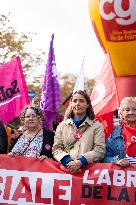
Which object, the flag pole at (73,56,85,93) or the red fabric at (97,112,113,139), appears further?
the flag pole at (73,56,85,93)

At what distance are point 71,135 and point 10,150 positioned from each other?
3.34ft

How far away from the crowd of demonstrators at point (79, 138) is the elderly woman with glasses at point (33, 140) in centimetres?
25

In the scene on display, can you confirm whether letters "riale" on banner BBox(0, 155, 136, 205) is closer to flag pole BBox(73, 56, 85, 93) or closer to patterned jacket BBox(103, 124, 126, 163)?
patterned jacket BBox(103, 124, 126, 163)

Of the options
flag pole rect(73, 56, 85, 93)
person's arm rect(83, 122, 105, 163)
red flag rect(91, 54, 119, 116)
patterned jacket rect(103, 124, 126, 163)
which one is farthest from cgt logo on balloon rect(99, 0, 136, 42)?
person's arm rect(83, 122, 105, 163)

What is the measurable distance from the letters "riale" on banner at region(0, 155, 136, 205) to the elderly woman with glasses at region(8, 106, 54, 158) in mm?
109

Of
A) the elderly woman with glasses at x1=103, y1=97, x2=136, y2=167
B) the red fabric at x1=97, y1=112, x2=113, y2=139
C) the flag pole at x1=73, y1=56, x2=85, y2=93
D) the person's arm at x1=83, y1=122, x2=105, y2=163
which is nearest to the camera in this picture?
the person's arm at x1=83, y1=122, x2=105, y2=163

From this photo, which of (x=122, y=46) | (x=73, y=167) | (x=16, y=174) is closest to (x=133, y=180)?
(x=73, y=167)

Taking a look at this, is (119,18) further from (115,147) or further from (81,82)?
(115,147)

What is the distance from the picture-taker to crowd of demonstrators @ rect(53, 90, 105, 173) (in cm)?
528

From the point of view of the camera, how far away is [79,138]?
5422mm

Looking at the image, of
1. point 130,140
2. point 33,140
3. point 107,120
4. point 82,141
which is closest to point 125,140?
point 130,140

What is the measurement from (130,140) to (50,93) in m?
A: 3.00

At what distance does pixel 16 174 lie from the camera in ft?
18.6

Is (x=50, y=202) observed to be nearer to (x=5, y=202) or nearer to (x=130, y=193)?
(x=5, y=202)
